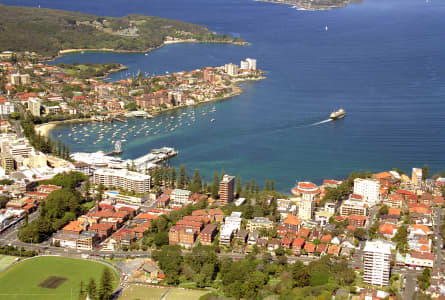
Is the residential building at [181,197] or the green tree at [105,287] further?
the residential building at [181,197]

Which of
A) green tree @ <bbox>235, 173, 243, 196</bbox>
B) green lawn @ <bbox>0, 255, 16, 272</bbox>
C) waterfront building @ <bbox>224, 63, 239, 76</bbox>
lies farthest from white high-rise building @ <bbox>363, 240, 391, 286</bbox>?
waterfront building @ <bbox>224, 63, 239, 76</bbox>

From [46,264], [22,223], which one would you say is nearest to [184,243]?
[46,264]

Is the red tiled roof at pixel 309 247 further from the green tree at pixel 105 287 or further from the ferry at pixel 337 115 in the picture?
the ferry at pixel 337 115

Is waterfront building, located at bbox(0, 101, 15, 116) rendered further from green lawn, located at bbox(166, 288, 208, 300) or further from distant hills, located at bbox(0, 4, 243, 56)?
green lawn, located at bbox(166, 288, 208, 300)

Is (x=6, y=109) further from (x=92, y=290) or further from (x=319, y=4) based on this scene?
(x=319, y=4)

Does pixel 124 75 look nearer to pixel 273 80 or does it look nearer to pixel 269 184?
pixel 273 80

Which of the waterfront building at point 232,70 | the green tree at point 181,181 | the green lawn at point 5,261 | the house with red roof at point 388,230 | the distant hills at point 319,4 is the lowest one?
the green lawn at point 5,261

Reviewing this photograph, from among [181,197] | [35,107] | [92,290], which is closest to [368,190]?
[181,197]

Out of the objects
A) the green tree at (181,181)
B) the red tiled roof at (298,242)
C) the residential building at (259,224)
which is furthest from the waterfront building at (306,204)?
the green tree at (181,181)
